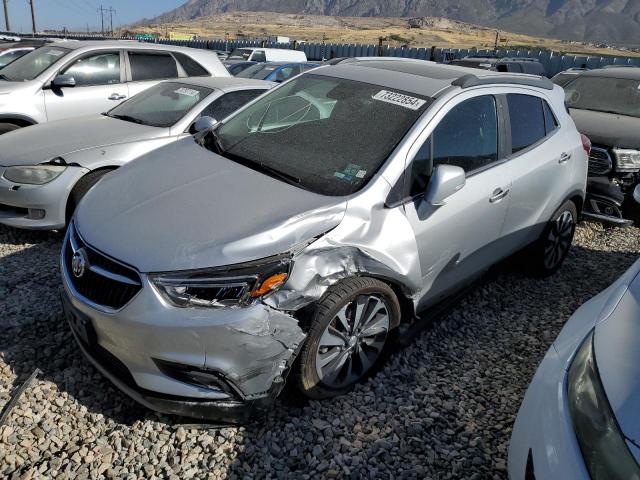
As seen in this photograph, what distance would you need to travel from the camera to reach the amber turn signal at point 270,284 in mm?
A: 2336

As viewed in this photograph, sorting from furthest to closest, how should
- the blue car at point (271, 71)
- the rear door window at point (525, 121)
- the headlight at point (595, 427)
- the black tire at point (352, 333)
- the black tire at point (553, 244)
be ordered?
the blue car at point (271, 71), the black tire at point (553, 244), the rear door window at point (525, 121), the black tire at point (352, 333), the headlight at point (595, 427)

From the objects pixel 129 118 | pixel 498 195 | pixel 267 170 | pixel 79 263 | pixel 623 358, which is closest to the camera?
pixel 623 358

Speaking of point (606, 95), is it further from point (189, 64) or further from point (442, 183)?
point (189, 64)

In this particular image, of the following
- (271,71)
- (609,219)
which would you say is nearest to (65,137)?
(609,219)

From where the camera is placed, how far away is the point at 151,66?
280 inches

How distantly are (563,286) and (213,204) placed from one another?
3325 mm

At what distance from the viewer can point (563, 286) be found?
14.9 ft

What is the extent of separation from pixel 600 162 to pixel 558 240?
1.92m

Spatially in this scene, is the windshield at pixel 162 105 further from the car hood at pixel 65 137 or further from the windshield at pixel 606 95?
the windshield at pixel 606 95

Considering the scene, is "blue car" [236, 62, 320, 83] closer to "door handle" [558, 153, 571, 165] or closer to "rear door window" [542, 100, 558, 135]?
"rear door window" [542, 100, 558, 135]

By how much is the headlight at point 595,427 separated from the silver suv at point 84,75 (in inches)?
254

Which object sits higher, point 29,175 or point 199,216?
point 199,216

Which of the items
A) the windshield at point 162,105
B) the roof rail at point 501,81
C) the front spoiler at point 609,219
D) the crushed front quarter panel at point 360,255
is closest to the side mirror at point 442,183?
the crushed front quarter panel at point 360,255

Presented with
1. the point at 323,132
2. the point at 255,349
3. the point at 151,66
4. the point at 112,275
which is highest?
the point at 323,132
